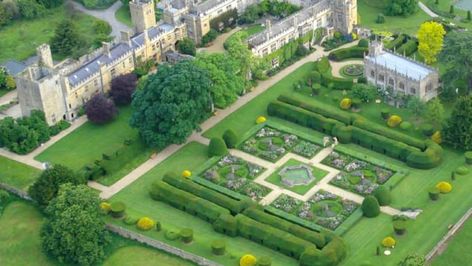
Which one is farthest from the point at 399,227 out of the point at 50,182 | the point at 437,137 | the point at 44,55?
the point at 44,55

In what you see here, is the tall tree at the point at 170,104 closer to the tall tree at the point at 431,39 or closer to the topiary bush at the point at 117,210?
the topiary bush at the point at 117,210

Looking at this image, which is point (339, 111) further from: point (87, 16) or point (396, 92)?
point (87, 16)

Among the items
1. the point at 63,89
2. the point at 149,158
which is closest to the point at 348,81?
the point at 149,158

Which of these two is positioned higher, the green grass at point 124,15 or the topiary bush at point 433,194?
the green grass at point 124,15

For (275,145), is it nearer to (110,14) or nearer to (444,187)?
(444,187)

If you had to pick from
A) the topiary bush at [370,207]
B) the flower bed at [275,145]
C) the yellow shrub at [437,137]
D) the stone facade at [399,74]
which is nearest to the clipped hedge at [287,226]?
the topiary bush at [370,207]
